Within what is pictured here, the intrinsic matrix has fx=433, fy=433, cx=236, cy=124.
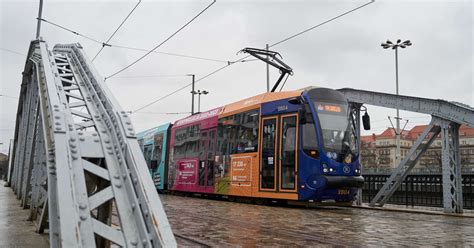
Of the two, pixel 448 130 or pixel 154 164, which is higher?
pixel 448 130

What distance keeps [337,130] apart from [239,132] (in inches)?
144

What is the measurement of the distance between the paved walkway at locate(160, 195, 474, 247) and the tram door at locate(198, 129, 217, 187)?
5545 mm

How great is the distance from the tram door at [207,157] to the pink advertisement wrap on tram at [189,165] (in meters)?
0.19

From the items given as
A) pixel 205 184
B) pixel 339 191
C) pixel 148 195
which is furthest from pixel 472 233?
pixel 205 184

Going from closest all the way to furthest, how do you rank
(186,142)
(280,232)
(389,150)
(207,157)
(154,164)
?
(280,232) < (207,157) < (186,142) < (154,164) < (389,150)

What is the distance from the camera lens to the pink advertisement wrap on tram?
1673cm

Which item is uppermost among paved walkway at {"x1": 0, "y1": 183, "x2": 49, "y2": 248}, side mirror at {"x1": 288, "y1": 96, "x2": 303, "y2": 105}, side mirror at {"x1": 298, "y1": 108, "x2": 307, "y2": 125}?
side mirror at {"x1": 288, "y1": 96, "x2": 303, "y2": 105}

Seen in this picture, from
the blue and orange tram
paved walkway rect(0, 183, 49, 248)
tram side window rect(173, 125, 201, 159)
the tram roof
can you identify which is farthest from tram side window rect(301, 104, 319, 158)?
paved walkway rect(0, 183, 49, 248)

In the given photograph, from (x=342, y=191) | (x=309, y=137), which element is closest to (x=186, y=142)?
(x=309, y=137)

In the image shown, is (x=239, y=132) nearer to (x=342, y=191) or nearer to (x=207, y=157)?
(x=207, y=157)

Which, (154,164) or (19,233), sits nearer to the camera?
(19,233)

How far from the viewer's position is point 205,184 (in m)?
16.8

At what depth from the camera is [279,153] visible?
12586mm

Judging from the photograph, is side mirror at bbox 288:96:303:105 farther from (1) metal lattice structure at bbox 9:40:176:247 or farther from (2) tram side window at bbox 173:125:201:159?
(1) metal lattice structure at bbox 9:40:176:247
